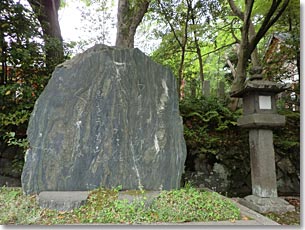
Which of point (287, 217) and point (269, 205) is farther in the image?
point (269, 205)

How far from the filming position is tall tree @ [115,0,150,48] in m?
5.01

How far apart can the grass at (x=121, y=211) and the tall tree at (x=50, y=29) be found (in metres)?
2.60

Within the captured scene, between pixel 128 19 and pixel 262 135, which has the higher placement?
pixel 128 19

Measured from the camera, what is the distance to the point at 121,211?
7.75 feet

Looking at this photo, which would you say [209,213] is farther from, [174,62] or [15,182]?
[174,62]

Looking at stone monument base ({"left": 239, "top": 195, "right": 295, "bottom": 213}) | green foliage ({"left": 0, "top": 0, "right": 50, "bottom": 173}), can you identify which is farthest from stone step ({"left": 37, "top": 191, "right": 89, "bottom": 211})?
stone monument base ({"left": 239, "top": 195, "right": 295, "bottom": 213})

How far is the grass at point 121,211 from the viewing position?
7.38ft

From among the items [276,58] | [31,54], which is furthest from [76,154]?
[276,58]

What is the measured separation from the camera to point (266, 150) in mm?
3504

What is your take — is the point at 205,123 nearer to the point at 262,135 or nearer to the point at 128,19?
the point at 262,135

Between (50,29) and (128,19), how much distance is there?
165cm

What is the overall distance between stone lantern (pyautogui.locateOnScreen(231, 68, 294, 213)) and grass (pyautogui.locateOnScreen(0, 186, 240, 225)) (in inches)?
40.7

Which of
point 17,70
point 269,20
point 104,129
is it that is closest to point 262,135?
point 104,129

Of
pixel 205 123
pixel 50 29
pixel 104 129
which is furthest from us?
pixel 50 29
